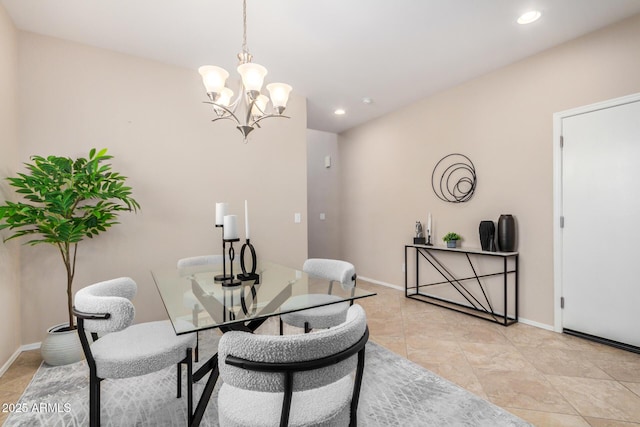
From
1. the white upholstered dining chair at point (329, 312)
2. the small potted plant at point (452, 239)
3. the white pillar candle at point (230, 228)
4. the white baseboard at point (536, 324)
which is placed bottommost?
the white baseboard at point (536, 324)

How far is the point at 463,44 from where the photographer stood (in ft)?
9.45

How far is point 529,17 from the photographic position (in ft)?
8.17

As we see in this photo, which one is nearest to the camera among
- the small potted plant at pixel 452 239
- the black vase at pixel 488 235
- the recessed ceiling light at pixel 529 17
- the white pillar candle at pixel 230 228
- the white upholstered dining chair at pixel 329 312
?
the white pillar candle at pixel 230 228

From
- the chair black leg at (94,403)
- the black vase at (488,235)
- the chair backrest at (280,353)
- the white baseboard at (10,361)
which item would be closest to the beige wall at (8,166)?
the white baseboard at (10,361)

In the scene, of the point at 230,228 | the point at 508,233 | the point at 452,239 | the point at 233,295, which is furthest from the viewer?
the point at 452,239

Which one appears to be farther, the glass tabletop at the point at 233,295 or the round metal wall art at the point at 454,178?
the round metal wall art at the point at 454,178

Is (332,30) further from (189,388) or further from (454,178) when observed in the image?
(189,388)

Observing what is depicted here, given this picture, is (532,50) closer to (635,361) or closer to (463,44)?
(463,44)

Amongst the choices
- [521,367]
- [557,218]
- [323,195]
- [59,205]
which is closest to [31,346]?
[59,205]

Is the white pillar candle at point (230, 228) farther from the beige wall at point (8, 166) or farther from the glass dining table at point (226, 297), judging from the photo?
the beige wall at point (8, 166)

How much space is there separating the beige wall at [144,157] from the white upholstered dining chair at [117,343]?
54.7 inches

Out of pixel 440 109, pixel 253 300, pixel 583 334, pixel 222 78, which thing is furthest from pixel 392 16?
pixel 583 334

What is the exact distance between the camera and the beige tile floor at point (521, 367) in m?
1.82

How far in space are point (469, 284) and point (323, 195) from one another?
3.16 meters
